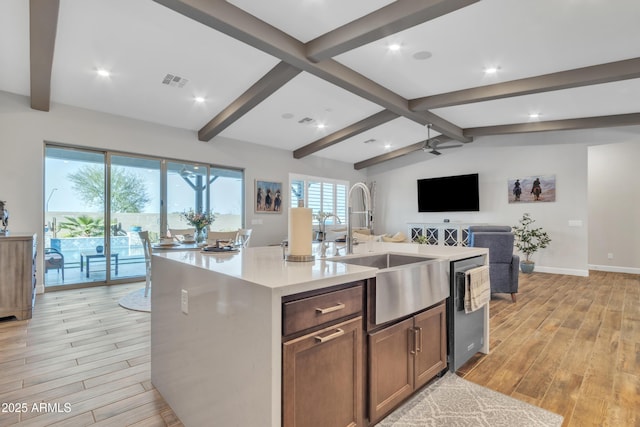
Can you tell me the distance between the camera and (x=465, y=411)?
188 centimetres

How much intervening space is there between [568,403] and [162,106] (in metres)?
5.93

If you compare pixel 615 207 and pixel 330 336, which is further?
pixel 615 207

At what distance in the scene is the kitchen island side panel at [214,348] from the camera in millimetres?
1174

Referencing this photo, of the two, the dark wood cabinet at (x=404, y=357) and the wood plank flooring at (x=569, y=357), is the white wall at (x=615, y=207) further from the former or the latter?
the dark wood cabinet at (x=404, y=357)

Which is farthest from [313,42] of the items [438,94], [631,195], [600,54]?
[631,195]

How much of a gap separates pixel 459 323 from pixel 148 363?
2389 mm

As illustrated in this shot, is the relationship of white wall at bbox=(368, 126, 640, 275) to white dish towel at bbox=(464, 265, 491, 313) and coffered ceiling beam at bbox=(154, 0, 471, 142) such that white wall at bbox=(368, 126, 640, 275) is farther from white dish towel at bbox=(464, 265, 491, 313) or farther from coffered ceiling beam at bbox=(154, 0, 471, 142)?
white dish towel at bbox=(464, 265, 491, 313)

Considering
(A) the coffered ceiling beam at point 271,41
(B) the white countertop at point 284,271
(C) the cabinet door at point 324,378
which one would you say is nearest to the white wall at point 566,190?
(A) the coffered ceiling beam at point 271,41

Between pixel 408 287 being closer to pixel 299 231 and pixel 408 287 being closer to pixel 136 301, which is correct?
pixel 299 231

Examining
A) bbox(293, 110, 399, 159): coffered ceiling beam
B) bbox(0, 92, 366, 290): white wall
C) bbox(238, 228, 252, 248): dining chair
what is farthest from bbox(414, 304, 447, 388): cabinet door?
bbox(0, 92, 366, 290): white wall

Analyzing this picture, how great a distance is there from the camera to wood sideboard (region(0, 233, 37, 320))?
3.37 meters

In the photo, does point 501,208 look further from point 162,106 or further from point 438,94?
point 162,106

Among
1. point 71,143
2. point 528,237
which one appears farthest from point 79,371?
point 528,237

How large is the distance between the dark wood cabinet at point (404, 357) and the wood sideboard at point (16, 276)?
3.97 meters
